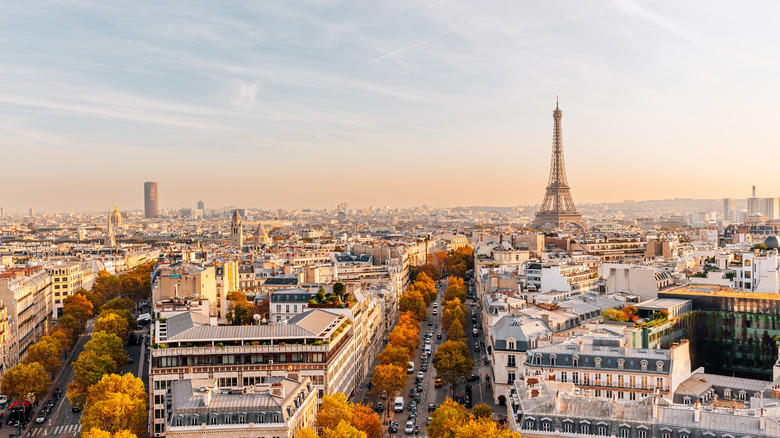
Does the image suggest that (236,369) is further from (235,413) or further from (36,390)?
(36,390)

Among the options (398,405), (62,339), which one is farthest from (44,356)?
(398,405)

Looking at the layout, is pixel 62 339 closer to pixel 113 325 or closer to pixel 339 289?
pixel 113 325

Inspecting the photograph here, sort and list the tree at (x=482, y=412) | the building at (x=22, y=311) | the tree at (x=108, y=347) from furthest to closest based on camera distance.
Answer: the building at (x=22, y=311), the tree at (x=108, y=347), the tree at (x=482, y=412)

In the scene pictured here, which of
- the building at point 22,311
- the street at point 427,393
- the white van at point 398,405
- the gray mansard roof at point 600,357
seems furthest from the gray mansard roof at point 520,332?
the building at point 22,311

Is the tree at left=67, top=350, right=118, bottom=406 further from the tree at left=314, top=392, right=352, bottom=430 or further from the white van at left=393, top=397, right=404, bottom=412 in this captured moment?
the white van at left=393, top=397, right=404, bottom=412

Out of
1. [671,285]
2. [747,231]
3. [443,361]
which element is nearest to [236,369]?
[443,361]

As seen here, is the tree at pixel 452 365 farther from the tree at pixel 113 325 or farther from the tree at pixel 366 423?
the tree at pixel 113 325

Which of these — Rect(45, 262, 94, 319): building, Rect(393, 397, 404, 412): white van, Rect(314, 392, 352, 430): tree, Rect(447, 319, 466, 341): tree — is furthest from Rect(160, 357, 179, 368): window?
Rect(45, 262, 94, 319): building
